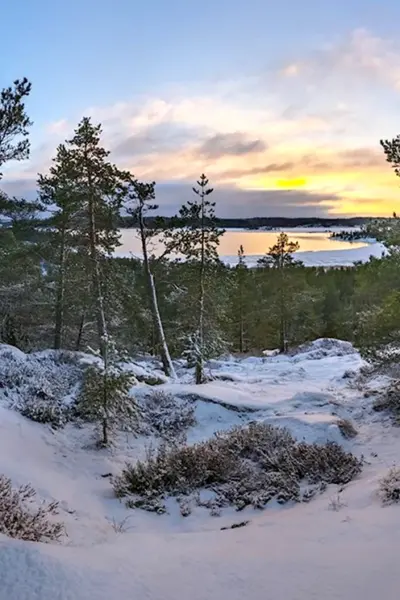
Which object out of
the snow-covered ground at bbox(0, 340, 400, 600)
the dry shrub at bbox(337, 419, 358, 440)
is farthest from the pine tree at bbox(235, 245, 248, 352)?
the dry shrub at bbox(337, 419, 358, 440)

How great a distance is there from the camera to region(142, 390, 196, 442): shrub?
41.1 feet

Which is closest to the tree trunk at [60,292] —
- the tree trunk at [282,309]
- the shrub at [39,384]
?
the shrub at [39,384]

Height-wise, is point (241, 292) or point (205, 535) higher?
point (241, 292)

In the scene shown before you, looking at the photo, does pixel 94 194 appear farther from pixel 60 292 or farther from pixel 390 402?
pixel 390 402

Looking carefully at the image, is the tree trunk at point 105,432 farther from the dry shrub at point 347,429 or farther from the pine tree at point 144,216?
the pine tree at point 144,216

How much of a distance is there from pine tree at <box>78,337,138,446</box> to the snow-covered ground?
597mm

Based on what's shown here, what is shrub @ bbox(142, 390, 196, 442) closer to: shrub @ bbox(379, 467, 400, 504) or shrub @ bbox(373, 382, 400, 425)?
shrub @ bbox(373, 382, 400, 425)

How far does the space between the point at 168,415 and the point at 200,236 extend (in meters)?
8.78

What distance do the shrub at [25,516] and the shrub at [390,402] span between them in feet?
30.3

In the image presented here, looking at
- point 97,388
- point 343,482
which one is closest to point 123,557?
point 343,482

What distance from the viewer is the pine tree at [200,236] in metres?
19.2

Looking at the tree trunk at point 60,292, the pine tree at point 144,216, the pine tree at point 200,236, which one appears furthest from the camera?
the tree trunk at point 60,292

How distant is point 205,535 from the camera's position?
21.8ft

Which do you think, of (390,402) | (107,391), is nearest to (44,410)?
(107,391)
